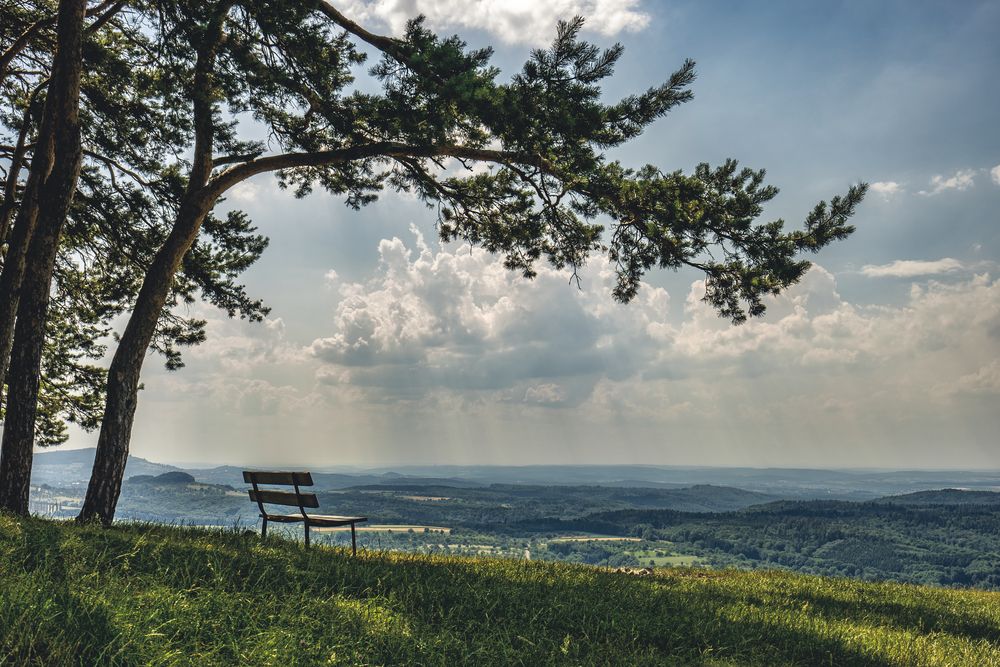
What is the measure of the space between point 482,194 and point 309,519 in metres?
6.84

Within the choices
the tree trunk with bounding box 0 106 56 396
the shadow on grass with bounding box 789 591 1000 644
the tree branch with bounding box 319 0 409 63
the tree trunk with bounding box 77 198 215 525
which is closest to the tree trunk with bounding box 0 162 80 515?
the tree trunk with bounding box 0 106 56 396

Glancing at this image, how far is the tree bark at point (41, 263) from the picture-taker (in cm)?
861

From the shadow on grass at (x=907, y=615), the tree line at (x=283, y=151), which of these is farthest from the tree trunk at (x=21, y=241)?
the shadow on grass at (x=907, y=615)

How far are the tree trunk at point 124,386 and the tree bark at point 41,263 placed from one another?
81 centimetres

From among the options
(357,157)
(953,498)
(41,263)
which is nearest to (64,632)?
(41,263)

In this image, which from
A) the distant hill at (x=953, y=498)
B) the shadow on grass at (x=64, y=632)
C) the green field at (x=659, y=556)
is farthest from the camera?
the distant hill at (x=953, y=498)

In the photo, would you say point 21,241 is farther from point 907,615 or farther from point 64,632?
point 907,615

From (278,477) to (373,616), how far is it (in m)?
4.91

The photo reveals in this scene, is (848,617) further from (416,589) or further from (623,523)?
(623,523)

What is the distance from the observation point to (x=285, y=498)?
9344mm

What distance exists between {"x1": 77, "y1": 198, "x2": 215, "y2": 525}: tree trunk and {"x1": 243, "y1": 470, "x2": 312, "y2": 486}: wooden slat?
1.68 m

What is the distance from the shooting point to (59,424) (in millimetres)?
16266

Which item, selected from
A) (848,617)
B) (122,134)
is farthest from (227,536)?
(122,134)

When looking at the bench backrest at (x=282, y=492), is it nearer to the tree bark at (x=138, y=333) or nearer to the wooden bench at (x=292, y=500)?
the wooden bench at (x=292, y=500)
